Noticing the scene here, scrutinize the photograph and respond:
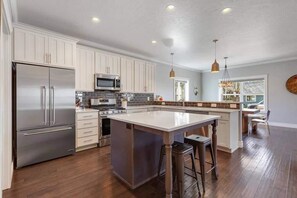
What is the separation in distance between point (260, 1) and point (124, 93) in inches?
150

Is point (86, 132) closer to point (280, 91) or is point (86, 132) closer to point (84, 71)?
point (84, 71)

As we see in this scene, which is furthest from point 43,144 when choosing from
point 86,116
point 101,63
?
point 101,63

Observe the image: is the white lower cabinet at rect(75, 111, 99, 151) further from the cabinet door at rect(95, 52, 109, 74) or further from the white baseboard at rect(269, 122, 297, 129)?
the white baseboard at rect(269, 122, 297, 129)

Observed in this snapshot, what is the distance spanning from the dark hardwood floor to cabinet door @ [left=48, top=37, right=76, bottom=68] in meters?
1.89

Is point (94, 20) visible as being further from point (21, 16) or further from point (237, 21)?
point (237, 21)

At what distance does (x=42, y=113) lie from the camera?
2.84 m

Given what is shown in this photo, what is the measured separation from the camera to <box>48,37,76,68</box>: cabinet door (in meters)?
3.00

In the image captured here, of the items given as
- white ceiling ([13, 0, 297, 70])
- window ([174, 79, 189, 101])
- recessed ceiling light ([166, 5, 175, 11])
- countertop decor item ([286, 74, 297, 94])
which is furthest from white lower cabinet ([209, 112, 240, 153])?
countertop decor item ([286, 74, 297, 94])

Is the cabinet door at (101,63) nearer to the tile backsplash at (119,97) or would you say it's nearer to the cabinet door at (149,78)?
the tile backsplash at (119,97)

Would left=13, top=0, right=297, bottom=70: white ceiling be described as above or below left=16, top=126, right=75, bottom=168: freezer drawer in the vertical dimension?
above

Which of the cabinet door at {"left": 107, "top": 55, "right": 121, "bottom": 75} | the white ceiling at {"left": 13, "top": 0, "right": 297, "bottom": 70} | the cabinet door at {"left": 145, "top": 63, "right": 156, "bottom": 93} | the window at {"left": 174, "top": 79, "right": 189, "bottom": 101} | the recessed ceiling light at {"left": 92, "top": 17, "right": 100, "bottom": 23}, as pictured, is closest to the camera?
the white ceiling at {"left": 13, "top": 0, "right": 297, "bottom": 70}

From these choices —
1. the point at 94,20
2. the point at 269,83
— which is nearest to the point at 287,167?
the point at 94,20

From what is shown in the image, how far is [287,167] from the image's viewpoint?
2.63 m

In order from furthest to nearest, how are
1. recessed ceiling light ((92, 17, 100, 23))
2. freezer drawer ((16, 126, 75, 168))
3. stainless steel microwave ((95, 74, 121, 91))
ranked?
stainless steel microwave ((95, 74, 121, 91)), recessed ceiling light ((92, 17, 100, 23)), freezer drawer ((16, 126, 75, 168))
